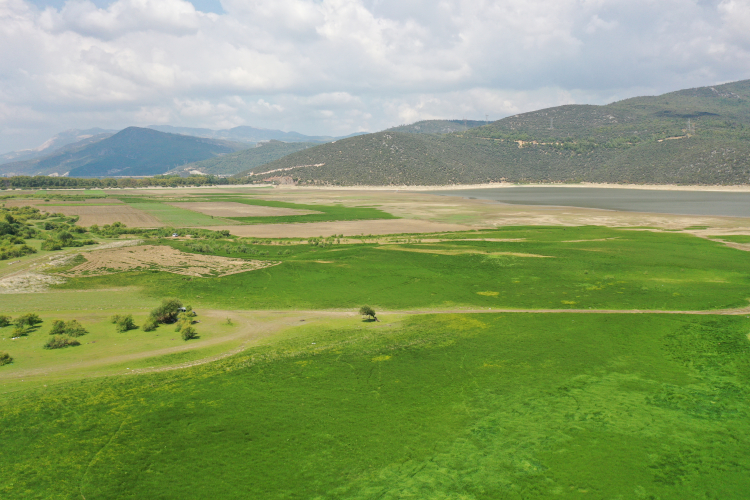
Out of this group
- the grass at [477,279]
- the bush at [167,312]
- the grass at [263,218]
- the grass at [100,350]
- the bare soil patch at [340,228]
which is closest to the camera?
the grass at [100,350]

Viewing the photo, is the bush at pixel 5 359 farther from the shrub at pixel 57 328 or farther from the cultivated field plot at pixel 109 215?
the cultivated field plot at pixel 109 215

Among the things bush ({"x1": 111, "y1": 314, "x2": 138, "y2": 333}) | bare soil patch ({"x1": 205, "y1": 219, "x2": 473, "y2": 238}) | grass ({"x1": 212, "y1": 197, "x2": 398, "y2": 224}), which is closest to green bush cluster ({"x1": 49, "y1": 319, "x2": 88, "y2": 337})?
bush ({"x1": 111, "y1": 314, "x2": 138, "y2": 333})

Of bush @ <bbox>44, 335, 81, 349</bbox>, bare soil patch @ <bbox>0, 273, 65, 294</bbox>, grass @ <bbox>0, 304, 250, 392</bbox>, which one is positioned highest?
bare soil patch @ <bbox>0, 273, 65, 294</bbox>

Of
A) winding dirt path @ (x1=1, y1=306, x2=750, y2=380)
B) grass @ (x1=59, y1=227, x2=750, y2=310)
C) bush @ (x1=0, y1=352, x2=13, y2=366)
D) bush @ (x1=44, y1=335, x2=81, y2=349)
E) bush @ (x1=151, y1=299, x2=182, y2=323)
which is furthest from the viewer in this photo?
grass @ (x1=59, y1=227, x2=750, y2=310)

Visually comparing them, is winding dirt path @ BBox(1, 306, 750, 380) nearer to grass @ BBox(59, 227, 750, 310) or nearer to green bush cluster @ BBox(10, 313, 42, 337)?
grass @ BBox(59, 227, 750, 310)

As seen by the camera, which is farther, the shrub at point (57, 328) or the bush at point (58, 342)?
the shrub at point (57, 328)

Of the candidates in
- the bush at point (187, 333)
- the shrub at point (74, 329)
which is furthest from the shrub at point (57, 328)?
the bush at point (187, 333)
